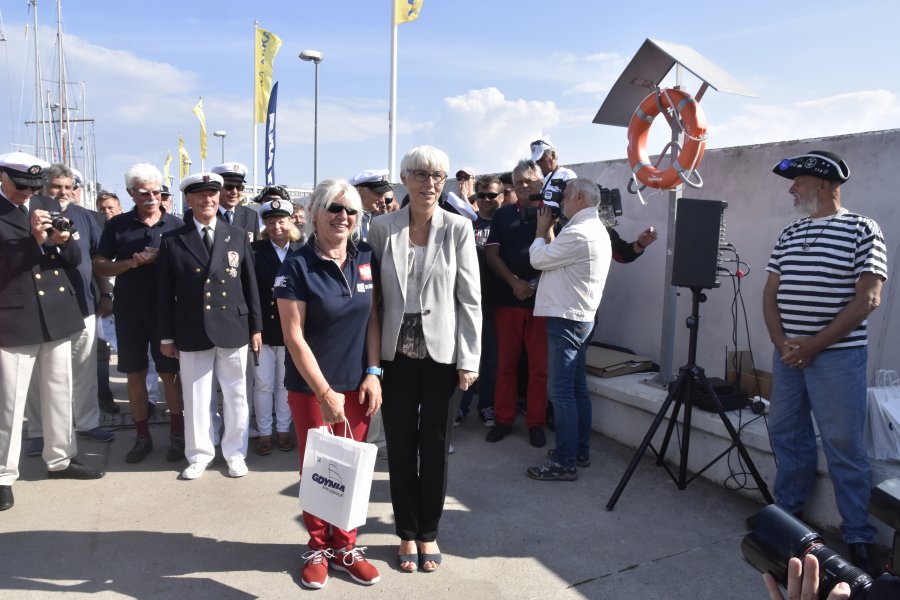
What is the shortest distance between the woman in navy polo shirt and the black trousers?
14cm

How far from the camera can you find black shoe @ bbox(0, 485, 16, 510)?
3561 millimetres

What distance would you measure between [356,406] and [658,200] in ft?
11.6

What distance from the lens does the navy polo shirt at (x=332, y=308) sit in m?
2.67

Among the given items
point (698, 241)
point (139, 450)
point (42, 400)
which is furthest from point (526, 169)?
point (42, 400)

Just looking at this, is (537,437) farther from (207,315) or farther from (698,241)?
(207,315)

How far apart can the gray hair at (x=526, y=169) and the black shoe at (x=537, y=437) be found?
196cm

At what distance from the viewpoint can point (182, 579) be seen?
2.87m

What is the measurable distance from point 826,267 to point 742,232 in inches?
64.6

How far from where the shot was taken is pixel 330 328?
2.72m

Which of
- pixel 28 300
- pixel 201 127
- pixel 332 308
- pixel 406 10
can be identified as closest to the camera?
pixel 332 308

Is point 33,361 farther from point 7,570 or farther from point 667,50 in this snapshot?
point 667,50

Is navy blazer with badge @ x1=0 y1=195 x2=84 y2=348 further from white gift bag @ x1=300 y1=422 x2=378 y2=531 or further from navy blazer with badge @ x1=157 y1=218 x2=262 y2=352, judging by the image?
white gift bag @ x1=300 y1=422 x2=378 y2=531

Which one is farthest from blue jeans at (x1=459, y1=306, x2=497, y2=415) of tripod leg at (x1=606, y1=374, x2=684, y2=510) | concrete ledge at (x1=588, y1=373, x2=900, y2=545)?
tripod leg at (x1=606, y1=374, x2=684, y2=510)

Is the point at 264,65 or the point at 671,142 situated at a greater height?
the point at 264,65
